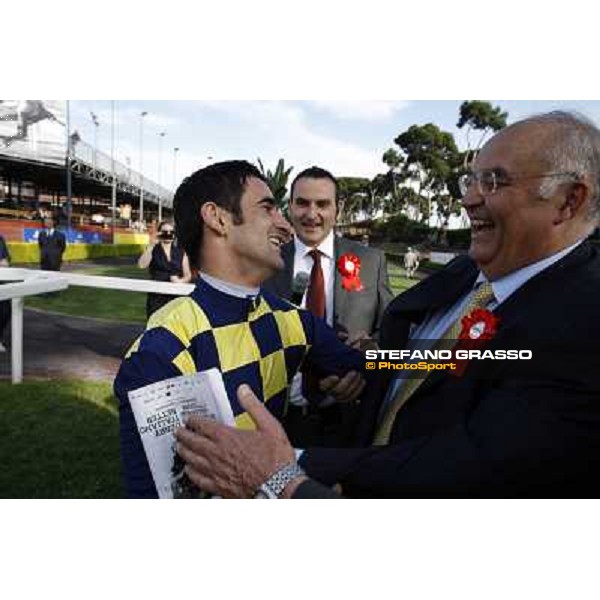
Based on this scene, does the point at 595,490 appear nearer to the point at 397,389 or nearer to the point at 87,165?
the point at 397,389

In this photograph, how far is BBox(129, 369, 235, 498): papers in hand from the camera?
2.96 feet

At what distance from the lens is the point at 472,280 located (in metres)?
Answer: 1.05

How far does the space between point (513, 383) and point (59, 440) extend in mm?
2138

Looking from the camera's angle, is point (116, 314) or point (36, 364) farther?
point (36, 364)

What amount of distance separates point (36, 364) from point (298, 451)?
2.91 m

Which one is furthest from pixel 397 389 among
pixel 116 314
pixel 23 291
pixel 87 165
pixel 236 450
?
pixel 116 314

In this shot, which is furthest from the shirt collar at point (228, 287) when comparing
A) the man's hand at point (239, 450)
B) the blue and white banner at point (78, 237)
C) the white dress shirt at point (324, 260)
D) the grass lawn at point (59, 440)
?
the grass lawn at point (59, 440)

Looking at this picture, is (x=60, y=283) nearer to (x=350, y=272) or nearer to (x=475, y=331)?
(x=350, y=272)

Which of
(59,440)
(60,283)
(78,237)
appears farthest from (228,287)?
(59,440)

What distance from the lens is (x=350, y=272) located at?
1660 millimetres

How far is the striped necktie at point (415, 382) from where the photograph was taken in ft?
3.23

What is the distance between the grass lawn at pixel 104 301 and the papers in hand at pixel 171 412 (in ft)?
2.38

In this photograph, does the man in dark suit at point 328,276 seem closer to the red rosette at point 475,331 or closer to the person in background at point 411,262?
the person in background at point 411,262

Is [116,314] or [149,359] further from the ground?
[149,359]
